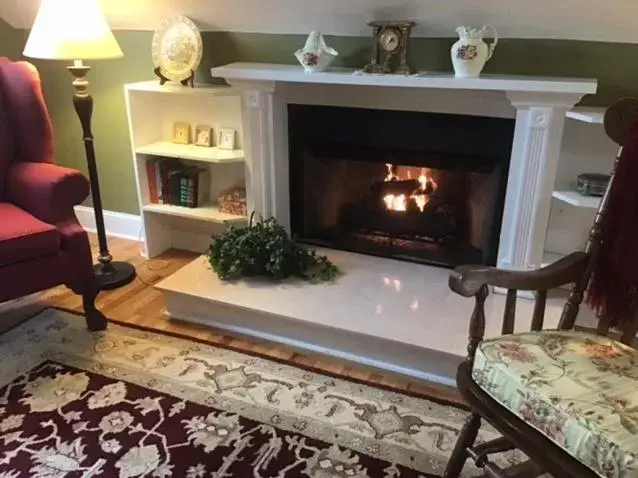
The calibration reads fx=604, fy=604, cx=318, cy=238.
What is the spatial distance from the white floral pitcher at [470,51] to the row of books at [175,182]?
1.39m

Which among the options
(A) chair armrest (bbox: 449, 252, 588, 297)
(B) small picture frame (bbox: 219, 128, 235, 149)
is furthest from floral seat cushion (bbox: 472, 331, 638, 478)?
(B) small picture frame (bbox: 219, 128, 235, 149)

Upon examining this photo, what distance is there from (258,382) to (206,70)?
4.97ft

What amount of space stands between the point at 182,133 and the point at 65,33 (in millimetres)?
785

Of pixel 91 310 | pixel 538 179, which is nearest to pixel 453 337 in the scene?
pixel 538 179

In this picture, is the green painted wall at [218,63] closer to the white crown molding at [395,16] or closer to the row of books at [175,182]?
the white crown molding at [395,16]

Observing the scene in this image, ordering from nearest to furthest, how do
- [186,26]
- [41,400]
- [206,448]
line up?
[206,448] < [41,400] < [186,26]

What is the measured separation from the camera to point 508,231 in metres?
2.38

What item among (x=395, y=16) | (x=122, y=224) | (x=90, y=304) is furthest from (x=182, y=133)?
(x=395, y=16)

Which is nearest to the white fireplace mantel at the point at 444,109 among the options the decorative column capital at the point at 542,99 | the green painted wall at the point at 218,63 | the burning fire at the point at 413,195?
the decorative column capital at the point at 542,99

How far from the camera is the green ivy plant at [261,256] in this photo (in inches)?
100

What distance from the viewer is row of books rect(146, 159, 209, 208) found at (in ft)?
9.74

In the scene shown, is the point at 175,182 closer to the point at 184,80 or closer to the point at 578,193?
the point at 184,80

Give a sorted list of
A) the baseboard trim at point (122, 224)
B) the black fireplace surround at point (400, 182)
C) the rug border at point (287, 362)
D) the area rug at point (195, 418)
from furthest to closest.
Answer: the baseboard trim at point (122, 224) < the black fireplace surround at point (400, 182) < the rug border at point (287, 362) < the area rug at point (195, 418)

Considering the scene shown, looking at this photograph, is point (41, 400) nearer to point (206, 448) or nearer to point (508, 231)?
point (206, 448)
